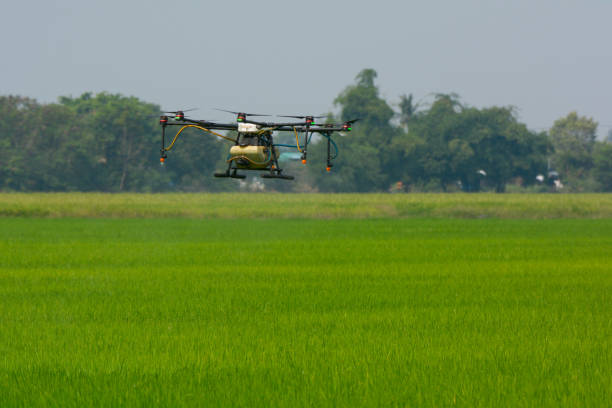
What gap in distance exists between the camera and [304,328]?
1334 centimetres

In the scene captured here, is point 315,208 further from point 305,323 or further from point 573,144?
point 573,144

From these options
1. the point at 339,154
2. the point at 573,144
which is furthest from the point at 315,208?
the point at 573,144

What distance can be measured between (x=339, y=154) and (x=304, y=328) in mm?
85140

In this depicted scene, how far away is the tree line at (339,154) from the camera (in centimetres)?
9294

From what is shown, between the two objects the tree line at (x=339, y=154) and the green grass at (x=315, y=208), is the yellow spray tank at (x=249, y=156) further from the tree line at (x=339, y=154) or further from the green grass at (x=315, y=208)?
the tree line at (x=339, y=154)

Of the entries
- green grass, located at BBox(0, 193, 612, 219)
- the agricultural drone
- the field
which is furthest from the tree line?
the agricultural drone

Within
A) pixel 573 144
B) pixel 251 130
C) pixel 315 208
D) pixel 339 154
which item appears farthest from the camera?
pixel 573 144

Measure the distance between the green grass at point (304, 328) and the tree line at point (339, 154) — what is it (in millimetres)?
64757

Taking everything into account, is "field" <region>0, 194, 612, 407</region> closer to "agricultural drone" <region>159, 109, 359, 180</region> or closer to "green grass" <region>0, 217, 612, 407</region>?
"green grass" <region>0, 217, 612, 407</region>

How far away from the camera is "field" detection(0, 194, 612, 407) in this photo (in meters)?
9.55

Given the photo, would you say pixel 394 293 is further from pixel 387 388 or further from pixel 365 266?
pixel 387 388

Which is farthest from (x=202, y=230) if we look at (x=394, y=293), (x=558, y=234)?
(x=394, y=293)

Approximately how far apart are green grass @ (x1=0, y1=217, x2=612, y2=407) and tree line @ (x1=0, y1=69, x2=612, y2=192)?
64757mm

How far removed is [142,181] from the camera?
9394cm
